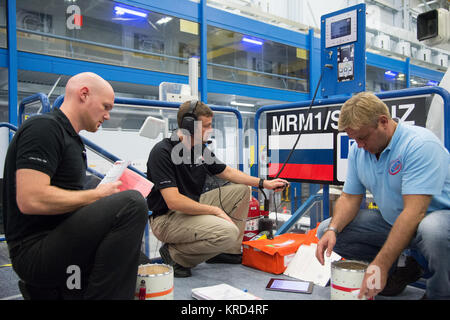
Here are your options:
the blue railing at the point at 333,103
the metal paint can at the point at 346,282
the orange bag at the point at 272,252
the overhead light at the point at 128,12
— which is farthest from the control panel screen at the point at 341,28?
the overhead light at the point at 128,12

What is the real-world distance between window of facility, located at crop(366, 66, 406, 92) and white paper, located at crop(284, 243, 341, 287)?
12.0m

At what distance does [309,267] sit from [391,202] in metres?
0.69

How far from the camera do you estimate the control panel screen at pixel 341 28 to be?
8.32ft

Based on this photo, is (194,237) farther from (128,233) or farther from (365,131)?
(365,131)

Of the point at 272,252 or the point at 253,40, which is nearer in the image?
the point at 272,252

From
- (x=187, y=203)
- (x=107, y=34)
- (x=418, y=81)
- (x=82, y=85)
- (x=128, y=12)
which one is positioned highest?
(x=128, y=12)

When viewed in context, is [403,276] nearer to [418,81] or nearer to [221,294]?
[221,294]

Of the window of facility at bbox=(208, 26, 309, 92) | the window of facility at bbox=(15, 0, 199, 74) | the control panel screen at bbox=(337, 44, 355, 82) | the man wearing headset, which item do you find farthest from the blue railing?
the window of facility at bbox=(208, 26, 309, 92)

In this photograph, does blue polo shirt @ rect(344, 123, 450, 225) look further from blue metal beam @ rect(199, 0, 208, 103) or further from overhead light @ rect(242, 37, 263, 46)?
overhead light @ rect(242, 37, 263, 46)

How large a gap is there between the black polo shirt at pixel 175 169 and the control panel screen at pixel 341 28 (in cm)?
127

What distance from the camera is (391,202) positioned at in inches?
65.7

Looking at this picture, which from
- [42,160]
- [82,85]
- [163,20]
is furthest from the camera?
[163,20]

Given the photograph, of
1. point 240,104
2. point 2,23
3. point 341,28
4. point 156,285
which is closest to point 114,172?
point 156,285
